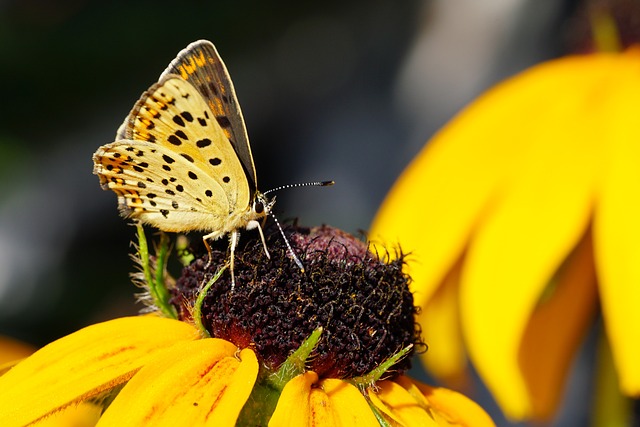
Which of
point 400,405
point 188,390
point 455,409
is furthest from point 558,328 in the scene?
point 188,390

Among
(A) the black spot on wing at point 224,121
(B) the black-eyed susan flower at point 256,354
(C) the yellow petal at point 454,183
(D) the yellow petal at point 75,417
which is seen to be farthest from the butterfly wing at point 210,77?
(C) the yellow petal at point 454,183

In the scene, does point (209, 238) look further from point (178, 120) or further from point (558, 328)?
point (558, 328)

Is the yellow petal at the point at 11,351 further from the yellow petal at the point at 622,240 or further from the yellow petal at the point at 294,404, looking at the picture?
the yellow petal at the point at 622,240

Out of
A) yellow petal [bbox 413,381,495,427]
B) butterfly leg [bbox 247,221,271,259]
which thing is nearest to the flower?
yellow petal [bbox 413,381,495,427]

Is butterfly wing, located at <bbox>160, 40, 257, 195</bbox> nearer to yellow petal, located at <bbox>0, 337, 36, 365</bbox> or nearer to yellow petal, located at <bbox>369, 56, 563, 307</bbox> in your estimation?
yellow petal, located at <bbox>369, 56, 563, 307</bbox>

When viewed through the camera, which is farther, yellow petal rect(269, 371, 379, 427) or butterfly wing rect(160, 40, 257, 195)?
butterfly wing rect(160, 40, 257, 195)

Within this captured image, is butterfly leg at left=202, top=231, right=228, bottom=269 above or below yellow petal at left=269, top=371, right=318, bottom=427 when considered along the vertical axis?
above

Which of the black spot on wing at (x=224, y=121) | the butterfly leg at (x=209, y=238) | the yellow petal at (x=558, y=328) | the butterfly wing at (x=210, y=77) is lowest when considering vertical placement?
the yellow petal at (x=558, y=328)

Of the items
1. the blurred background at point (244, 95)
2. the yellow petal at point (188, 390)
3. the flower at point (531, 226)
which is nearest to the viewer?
the yellow petal at point (188, 390)
